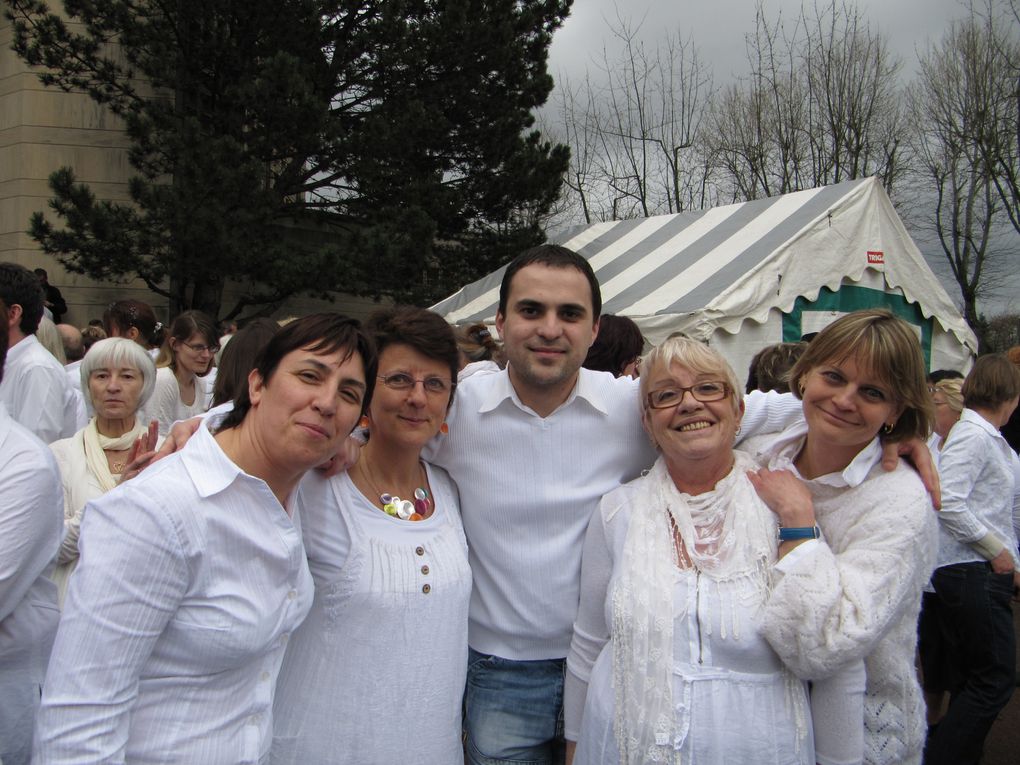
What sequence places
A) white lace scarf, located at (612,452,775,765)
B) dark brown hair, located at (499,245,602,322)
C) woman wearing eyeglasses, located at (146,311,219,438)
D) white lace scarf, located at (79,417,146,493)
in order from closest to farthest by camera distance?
white lace scarf, located at (612,452,775,765), dark brown hair, located at (499,245,602,322), white lace scarf, located at (79,417,146,493), woman wearing eyeglasses, located at (146,311,219,438)

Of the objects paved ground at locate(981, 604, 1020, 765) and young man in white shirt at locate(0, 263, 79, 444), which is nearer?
young man in white shirt at locate(0, 263, 79, 444)

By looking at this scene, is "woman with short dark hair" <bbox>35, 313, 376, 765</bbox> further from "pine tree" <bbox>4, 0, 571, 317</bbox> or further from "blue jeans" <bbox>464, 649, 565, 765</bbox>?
"pine tree" <bbox>4, 0, 571, 317</bbox>

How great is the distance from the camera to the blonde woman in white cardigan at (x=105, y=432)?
9.55 ft

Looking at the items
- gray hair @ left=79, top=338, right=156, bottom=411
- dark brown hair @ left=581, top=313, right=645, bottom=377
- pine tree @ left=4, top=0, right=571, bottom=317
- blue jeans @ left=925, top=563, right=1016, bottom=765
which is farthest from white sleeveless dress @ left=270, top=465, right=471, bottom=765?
pine tree @ left=4, top=0, right=571, bottom=317

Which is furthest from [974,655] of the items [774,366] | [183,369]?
[183,369]

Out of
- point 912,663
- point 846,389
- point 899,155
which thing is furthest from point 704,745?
point 899,155

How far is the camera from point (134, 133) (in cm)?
1088

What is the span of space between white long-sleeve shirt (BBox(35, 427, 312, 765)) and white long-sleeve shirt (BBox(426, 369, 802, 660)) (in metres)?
0.74

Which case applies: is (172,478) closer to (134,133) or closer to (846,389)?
(846,389)

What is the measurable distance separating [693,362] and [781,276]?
6.21 metres

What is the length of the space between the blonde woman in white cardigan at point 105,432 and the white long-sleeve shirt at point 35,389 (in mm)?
278

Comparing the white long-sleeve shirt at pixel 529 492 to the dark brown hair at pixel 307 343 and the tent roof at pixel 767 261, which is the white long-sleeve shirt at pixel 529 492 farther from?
the tent roof at pixel 767 261

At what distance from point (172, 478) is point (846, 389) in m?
1.63

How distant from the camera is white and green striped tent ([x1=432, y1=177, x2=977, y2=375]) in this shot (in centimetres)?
746
